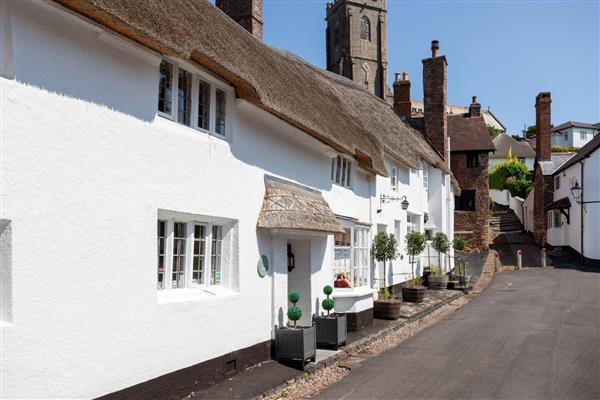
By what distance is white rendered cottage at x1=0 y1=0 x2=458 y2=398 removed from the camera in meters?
5.44

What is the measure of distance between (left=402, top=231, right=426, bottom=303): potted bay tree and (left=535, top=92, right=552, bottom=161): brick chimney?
24.4 metres

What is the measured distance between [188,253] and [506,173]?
196 ft

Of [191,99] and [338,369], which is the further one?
[338,369]

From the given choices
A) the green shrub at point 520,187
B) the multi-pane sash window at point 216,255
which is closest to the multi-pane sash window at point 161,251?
the multi-pane sash window at point 216,255

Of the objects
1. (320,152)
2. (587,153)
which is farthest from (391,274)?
(587,153)

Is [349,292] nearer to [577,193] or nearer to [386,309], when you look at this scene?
[386,309]

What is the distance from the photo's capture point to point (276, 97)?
32.7ft

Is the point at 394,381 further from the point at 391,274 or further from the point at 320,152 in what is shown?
the point at 391,274

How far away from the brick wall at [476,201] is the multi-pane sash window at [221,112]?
102 feet

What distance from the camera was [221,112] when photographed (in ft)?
30.2

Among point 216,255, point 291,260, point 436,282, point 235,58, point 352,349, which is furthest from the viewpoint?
point 436,282

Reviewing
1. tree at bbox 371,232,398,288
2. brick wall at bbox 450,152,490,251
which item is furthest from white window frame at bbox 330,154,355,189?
brick wall at bbox 450,152,490,251

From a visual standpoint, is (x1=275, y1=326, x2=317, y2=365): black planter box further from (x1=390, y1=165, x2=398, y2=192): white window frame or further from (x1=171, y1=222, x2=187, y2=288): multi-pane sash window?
(x1=390, y1=165, x2=398, y2=192): white window frame

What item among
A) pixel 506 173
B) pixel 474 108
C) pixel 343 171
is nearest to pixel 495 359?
pixel 343 171
